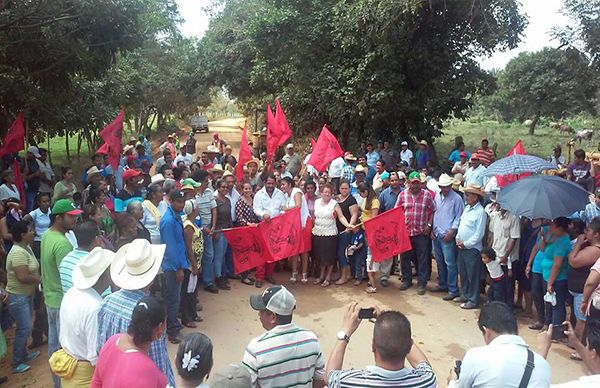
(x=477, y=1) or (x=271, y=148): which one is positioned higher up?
(x=477, y=1)

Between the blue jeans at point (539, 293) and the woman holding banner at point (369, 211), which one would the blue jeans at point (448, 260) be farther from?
the blue jeans at point (539, 293)

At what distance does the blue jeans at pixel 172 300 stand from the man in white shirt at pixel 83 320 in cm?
235

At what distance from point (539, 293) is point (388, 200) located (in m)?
2.88

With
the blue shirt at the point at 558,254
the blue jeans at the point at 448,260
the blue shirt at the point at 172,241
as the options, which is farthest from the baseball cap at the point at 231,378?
the blue jeans at the point at 448,260

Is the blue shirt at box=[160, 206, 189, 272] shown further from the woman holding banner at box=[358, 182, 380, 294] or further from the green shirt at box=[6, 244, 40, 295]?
the woman holding banner at box=[358, 182, 380, 294]

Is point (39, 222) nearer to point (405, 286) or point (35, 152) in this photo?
point (35, 152)

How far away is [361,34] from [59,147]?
2599cm

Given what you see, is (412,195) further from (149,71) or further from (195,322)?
(149,71)

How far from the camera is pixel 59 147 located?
3362 cm

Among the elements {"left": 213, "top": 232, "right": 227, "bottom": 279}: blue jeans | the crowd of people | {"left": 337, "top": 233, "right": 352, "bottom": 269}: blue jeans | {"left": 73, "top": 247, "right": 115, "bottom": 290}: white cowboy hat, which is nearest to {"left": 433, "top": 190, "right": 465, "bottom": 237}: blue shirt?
the crowd of people

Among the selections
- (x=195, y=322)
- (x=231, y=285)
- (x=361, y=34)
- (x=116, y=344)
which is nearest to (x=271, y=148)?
(x=231, y=285)

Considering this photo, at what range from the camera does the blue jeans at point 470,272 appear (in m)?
7.33

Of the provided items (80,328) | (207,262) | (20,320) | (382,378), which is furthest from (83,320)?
(207,262)

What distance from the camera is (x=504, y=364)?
2770mm
